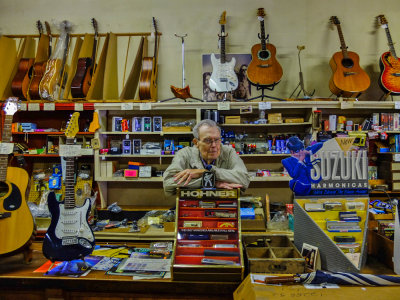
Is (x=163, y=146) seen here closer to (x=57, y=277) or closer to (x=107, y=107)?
(x=107, y=107)

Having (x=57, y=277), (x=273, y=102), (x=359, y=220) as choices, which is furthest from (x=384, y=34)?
(x=57, y=277)

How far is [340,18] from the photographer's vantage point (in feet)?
12.6

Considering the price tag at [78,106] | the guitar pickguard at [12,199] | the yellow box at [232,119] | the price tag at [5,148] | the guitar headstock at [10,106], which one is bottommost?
the guitar pickguard at [12,199]

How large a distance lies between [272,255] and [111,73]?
321 centimetres

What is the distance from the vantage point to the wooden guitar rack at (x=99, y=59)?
353 centimetres

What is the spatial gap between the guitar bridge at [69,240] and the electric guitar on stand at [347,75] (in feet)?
10.8

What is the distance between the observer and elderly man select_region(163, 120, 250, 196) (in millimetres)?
1741

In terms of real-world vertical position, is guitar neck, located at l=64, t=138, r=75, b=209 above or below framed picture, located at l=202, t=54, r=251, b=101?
below

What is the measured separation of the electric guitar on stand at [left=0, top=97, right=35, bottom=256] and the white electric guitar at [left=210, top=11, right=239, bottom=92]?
2275 millimetres

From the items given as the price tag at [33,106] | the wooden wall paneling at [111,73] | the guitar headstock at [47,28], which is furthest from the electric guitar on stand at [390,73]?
the guitar headstock at [47,28]

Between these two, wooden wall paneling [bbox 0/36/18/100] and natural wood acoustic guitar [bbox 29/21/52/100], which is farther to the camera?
wooden wall paneling [bbox 0/36/18/100]

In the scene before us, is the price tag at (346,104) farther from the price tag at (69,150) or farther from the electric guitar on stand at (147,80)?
the price tag at (69,150)

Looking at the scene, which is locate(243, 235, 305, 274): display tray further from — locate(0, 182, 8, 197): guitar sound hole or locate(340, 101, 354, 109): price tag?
locate(340, 101, 354, 109): price tag

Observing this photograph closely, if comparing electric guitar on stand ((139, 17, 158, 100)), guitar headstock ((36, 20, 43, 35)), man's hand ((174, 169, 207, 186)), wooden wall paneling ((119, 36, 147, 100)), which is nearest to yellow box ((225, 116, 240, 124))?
electric guitar on stand ((139, 17, 158, 100))
